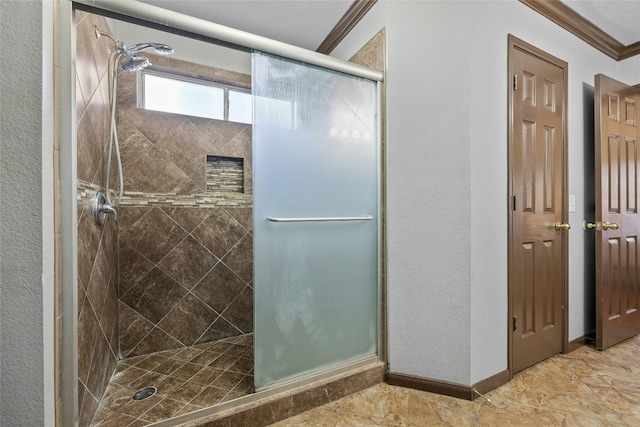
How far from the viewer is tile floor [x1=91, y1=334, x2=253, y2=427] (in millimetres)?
1451

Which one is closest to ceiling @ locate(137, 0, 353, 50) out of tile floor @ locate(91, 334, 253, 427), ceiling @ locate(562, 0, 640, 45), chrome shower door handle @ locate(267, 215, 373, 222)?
chrome shower door handle @ locate(267, 215, 373, 222)

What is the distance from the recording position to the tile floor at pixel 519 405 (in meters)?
1.44

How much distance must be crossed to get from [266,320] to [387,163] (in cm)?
116

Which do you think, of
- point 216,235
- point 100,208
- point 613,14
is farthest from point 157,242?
point 613,14

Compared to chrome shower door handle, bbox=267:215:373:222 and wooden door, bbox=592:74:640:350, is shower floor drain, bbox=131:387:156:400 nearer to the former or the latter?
chrome shower door handle, bbox=267:215:373:222

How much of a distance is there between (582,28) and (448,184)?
70.8 inches

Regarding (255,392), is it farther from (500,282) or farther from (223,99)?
(223,99)

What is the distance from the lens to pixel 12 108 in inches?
36.0

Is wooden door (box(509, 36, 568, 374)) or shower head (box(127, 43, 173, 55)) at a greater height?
shower head (box(127, 43, 173, 55))

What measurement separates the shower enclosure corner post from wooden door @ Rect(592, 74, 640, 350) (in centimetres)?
321

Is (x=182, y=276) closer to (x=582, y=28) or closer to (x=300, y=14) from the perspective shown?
(x=300, y=14)

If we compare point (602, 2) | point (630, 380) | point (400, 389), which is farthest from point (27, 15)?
point (630, 380)

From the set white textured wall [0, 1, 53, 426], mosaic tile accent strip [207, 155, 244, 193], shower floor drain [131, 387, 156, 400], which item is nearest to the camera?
white textured wall [0, 1, 53, 426]

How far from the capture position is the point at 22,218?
92cm
